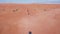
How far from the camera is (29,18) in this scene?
78 centimetres

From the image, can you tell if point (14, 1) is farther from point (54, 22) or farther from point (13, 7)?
point (54, 22)

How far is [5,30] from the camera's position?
2.60 feet

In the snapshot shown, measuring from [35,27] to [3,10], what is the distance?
0.31 meters

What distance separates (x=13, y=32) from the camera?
0.79 metres

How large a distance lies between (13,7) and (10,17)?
90 millimetres

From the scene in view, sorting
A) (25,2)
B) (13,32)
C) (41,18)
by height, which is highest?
(25,2)

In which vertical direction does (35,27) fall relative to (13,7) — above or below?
below

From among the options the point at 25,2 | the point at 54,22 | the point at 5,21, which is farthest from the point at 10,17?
the point at 54,22

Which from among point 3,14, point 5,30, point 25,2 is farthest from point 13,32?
point 25,2

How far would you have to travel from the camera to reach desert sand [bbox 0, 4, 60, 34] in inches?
30.6

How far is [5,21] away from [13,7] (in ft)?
0.46

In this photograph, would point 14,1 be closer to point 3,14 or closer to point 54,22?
point 3,14

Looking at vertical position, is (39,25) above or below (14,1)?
below

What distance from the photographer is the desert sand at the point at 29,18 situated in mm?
778
